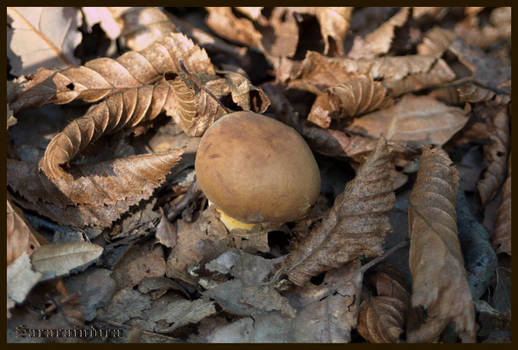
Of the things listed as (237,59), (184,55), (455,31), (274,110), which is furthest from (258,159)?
(455,31)

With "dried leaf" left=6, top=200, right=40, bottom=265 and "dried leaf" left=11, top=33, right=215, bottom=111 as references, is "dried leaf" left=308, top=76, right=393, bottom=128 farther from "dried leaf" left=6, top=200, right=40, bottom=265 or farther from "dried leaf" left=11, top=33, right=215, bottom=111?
"dried leaf" left=6, top=200, right=40, bottom=265

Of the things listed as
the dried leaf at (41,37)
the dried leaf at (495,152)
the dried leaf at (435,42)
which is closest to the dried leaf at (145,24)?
the dried leaf at (41,37)

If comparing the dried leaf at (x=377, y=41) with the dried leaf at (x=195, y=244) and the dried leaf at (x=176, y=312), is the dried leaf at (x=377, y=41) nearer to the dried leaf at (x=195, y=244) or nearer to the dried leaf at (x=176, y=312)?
the dried leaf at (x=195, y=244)

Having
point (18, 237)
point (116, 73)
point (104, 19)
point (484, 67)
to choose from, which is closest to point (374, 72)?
point (484, 67)

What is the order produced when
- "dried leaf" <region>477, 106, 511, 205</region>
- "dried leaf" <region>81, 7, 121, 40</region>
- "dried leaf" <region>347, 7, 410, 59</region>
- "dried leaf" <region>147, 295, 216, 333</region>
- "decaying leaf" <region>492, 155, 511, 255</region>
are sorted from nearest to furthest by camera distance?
"dried leaf" <region>147, 295, 216, 333</region> → "decaying leaf" <region>492, 155, 511, 255</region> → "dried leaf" <region>477, 106, 511, 205</region> → "dried leaf" <region>81, 7, 121, 40</region> → "dried leaf" <region>347, 7, 410, 59</region>

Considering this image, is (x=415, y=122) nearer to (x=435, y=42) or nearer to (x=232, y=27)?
(x=435, y=42)

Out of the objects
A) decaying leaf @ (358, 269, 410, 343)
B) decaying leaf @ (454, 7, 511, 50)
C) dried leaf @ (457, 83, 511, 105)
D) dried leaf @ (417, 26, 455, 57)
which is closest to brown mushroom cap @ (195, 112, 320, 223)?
decaying leaf @ (358, 269, 410, 343)

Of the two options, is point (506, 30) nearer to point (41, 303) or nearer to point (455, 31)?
point (455, 31)
